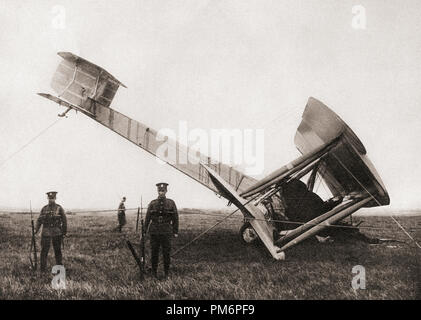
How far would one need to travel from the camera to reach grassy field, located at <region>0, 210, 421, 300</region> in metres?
5.64

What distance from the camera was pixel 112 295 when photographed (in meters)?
5.44

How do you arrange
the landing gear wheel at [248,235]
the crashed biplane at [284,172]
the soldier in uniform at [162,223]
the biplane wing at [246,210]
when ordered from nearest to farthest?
the soldier in uniform at [162,223] → the biplane wing at [246,210] → the crashed biplane at [284,172] → the landing gear wheel at [248,235]

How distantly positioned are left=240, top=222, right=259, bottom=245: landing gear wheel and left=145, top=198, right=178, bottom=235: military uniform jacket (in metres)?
3.83

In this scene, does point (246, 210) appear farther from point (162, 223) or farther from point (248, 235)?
point (248, 235)

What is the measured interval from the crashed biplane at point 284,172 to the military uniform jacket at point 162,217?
1.23 m

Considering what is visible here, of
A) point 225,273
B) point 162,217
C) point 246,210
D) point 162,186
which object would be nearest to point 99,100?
point 162,186

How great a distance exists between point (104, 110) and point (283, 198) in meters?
6.69

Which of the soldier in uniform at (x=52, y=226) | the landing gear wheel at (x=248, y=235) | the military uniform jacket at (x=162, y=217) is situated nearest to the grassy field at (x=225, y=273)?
the landing gear wheel at (x=248, y=235)

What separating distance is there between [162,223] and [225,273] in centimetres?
169

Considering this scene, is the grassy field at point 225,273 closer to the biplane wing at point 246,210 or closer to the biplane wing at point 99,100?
the biplane wing at point 246,210

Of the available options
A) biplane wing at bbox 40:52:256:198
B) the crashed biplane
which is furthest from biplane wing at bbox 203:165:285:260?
biplane wing at bbox 40:52:256:198

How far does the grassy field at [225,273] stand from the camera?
564 centimetres
